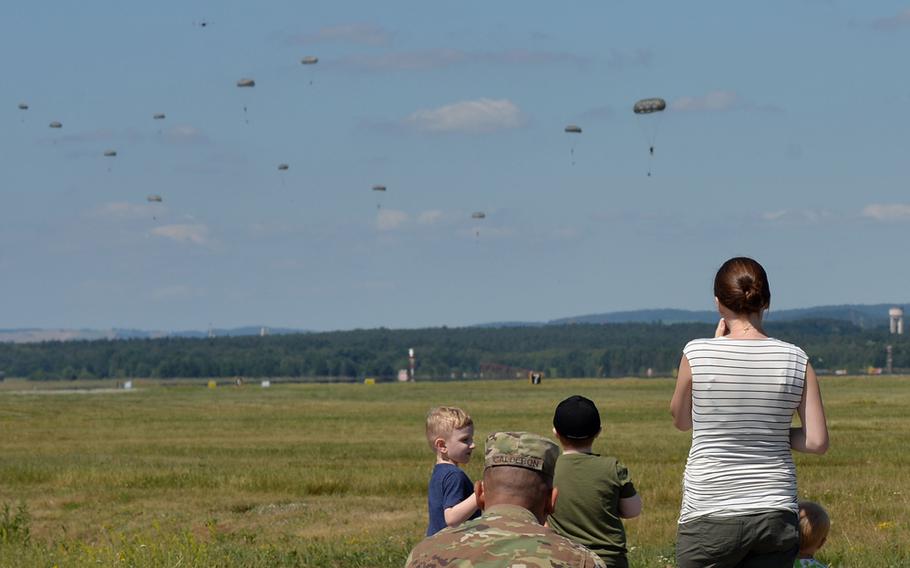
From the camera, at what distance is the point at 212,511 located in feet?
77.7

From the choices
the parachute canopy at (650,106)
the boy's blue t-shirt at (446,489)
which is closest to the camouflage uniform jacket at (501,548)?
the boy's blue t-shirt at (446,489)

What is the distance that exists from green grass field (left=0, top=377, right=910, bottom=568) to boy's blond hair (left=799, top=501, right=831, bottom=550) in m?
5.12

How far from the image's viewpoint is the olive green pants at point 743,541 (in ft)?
24.1

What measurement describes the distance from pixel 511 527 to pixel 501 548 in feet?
0.54

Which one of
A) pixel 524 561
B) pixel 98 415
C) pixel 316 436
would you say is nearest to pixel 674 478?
pixel 524 561

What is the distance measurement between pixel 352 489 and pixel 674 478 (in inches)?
250

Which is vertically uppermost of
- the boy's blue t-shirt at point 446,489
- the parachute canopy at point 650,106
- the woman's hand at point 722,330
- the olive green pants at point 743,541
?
the parachute canopy at point 650,106

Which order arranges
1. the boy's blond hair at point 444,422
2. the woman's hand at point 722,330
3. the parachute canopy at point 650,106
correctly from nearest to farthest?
the woman's hand at point 722,330 < the boy's blond hair at point 444,422 < the parachute canopy at point 650,106

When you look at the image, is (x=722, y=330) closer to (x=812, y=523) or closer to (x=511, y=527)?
(x=812, y=523)

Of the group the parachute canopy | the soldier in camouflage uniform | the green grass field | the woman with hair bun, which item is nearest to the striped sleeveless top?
the woman with hair bun

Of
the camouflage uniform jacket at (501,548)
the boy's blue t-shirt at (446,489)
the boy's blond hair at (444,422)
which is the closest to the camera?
the camouflage uniform jacket at (501,548)

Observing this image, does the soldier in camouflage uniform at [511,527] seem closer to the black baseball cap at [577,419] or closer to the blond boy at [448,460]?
the black baseball cap at [577,419]

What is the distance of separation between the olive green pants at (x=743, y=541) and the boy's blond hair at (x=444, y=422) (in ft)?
6.34

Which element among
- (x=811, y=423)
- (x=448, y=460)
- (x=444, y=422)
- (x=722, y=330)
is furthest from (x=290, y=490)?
(x=811, y=423)
